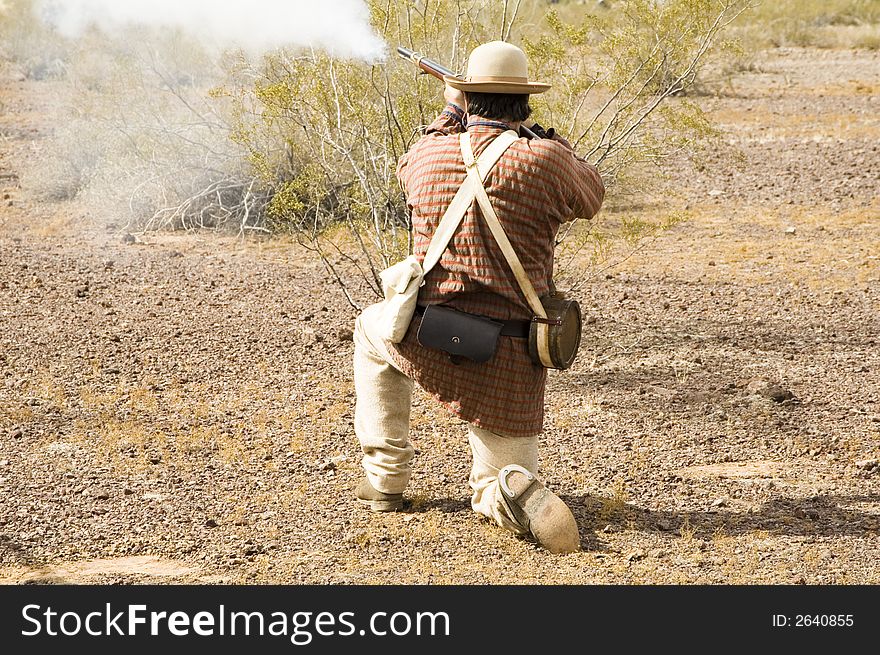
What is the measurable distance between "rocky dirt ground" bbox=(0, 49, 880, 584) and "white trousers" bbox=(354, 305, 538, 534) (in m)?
0.14

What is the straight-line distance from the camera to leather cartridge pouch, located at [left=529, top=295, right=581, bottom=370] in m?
3.94

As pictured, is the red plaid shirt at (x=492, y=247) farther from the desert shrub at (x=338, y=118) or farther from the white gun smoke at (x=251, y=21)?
the white gun smoke at (x=251, y=21)

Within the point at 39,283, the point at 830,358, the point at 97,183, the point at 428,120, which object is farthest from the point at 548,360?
the point at 97,183

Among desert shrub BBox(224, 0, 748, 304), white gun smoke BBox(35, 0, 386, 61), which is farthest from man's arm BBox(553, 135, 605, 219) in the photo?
white gun smoke BBox(35, 0, 386, 61)

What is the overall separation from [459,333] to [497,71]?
2.77ft

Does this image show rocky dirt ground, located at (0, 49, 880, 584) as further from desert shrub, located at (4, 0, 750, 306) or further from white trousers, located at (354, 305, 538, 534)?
desert shrub, located at (4, 0, 750, 306)

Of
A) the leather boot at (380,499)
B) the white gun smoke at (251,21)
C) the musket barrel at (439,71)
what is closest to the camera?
the musket barrel at (439,71)

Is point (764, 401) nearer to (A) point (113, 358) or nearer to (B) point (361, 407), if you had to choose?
(B) point (361, 407)

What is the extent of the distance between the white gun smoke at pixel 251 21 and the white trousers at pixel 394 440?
108 inches

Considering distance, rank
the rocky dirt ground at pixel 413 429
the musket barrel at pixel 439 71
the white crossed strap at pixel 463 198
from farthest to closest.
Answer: the rocky dirt ground at pixel 413 429
the musket barrel at pixel 439 71
the white crossed strap at pixel 463 198

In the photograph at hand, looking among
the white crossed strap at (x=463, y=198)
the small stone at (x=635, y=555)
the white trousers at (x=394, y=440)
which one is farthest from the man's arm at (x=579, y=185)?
the small stone at (x=635, y=555)

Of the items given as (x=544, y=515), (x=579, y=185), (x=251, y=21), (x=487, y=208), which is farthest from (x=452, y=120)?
(x=251, y=21)

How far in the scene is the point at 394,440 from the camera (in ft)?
14.2

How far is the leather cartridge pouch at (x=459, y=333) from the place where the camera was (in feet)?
12.8
